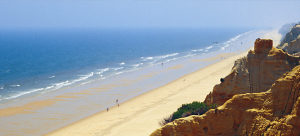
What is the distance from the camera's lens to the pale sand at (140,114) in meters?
25.5

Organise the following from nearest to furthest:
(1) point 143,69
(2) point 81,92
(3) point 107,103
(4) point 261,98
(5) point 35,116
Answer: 1. (4) point 261,98
2. (5) point 35,116
3. (3) point 107,103
4. (2) point 81,92
5. (1) point 143,69

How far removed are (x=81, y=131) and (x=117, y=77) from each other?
3019cm

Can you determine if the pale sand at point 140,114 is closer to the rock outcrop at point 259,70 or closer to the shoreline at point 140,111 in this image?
the shoreline at point 140,111

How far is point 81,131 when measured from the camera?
27.1 meters

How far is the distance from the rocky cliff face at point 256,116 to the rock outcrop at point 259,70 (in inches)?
192

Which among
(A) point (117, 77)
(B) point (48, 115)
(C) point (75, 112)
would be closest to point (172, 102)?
(C) point (75, 112)

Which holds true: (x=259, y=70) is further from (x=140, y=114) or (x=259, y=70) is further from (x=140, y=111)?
(x=140, y=111)

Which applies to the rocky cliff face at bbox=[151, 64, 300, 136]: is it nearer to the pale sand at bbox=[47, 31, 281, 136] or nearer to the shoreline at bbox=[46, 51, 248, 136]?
the shoreline at bbox=[46, 51, 248, 136]

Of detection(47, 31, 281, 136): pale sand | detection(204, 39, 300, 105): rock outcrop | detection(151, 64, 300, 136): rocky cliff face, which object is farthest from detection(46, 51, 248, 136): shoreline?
detection(151, 64, 300, 136): rocky cliff face

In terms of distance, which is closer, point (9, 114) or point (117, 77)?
point (9, 114)

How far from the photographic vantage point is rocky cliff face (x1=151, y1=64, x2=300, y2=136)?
1020 cm

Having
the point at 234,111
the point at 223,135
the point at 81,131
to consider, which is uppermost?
the point at 234,111

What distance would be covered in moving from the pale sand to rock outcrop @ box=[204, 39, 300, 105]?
9282mm

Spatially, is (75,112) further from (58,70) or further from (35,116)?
(58,70)
